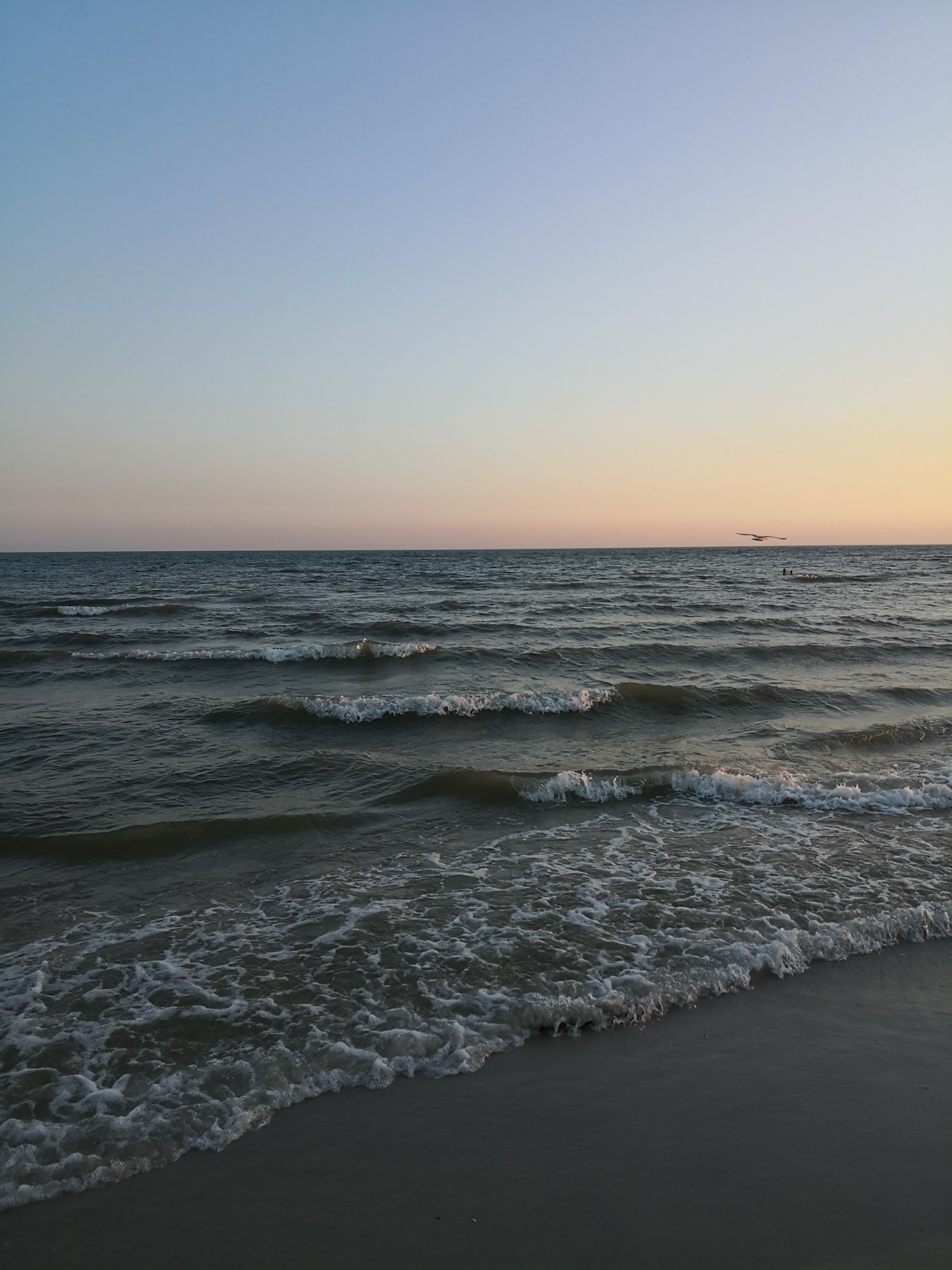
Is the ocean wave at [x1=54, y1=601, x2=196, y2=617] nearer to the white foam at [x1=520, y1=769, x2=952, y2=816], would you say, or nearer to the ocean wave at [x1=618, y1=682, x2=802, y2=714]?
the ocean wave at [x1=618, y1=682, x2=802, y2=714]

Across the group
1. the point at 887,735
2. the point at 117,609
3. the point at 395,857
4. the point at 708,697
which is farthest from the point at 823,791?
the point at 117,609

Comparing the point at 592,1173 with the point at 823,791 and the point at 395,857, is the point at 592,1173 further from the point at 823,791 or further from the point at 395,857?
the point at 823,791

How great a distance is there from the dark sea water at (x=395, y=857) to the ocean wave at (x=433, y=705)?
7cm

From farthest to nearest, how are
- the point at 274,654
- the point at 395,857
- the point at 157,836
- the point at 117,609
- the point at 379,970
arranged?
the point at 117,609 < the point at 274,654 < the point at 157,836 < the point at 395,857 < the point at 379,970

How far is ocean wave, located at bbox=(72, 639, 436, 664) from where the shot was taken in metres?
18.7

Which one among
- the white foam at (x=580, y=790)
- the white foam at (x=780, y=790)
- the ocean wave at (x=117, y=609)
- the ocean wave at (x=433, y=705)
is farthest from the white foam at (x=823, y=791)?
the ocean wave at (x=117, y=609)

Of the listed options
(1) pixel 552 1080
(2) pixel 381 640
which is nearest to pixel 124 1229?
(1) pixel 552 1080

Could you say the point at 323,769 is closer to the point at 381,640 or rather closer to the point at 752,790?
the point at 752,790

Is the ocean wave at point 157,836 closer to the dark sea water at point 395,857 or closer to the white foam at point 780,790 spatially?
the dark sea water at point 395,857

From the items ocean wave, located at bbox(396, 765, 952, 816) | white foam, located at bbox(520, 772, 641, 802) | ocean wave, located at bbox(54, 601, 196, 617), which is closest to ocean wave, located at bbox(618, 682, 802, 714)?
ocean wave, located at bbox(396, 765, 952, 816)

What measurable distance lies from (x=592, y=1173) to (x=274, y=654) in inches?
668

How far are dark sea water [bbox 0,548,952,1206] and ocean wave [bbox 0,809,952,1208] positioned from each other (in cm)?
2

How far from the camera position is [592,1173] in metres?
3.43

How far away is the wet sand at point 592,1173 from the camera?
3035 mm
